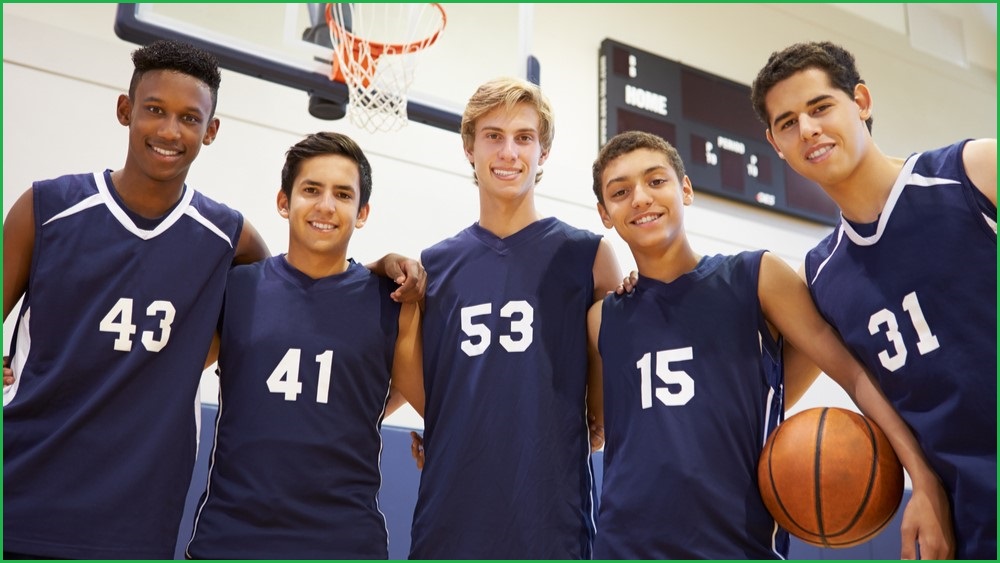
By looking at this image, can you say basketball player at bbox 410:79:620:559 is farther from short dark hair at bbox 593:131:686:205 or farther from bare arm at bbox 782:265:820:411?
bare arm at bbox 782:265:820:411

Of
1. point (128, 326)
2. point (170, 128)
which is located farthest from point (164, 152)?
point (128, 326)

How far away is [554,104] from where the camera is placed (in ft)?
20.0

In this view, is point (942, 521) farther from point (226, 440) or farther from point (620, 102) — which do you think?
point (620, 102)

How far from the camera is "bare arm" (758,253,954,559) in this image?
203 centimetres

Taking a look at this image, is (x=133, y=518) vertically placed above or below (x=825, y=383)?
below

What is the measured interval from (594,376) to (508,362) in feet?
1.01

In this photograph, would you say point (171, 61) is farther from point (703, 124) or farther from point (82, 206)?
point (703, 124)

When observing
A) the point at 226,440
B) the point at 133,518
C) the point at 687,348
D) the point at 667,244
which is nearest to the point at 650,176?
the point at 667,244

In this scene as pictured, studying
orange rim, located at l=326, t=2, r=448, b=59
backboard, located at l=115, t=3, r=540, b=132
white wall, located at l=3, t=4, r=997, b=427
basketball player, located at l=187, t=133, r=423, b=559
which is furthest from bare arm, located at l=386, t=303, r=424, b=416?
white wall, located at l=3, t=4, r=997, b=427

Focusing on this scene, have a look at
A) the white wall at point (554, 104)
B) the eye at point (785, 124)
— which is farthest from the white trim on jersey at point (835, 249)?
the white wall at point (554, 104)

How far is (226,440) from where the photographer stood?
234 centimetres

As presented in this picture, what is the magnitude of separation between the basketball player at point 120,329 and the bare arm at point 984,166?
5.29 feet

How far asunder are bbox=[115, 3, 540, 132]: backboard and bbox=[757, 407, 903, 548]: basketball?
262 cm

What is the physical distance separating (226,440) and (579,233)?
1239 mm
